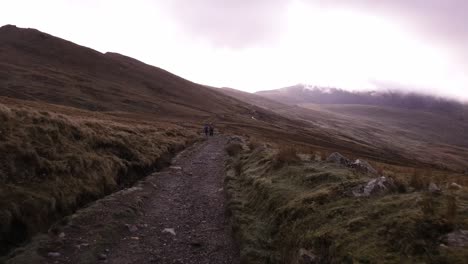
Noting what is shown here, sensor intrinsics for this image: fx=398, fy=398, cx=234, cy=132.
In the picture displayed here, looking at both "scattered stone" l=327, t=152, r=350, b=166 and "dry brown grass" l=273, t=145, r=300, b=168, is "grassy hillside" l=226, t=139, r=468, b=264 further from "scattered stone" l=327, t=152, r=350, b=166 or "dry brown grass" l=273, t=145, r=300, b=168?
"dry brown grass" l=273, t=145, r=300, b=168

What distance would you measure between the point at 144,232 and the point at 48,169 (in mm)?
5433

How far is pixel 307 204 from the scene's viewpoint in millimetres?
14297

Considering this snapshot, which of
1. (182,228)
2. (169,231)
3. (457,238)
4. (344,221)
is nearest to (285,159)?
(182,228)

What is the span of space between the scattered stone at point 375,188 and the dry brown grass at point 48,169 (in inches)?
451

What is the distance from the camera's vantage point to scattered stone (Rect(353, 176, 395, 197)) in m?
13.8

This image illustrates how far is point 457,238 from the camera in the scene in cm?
903

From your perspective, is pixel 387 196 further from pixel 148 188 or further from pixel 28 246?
pixel 148 188

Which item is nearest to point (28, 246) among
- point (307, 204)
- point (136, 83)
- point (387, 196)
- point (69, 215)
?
point (69, 215)

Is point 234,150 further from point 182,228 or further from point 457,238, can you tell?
point 457,238

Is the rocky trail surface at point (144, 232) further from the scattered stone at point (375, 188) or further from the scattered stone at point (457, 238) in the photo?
the scattered stone at point (457, 238)

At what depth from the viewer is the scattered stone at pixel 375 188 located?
13.8 metres

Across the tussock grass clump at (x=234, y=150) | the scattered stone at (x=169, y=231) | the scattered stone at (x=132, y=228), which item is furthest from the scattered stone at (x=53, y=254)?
the tussock grass clump at (x=234, y=150)

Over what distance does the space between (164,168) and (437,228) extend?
2357 centimetres

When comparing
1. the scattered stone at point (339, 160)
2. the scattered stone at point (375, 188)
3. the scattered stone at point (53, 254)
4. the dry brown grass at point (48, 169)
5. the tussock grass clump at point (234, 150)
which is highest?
the scattered stone at point (375, 188)
